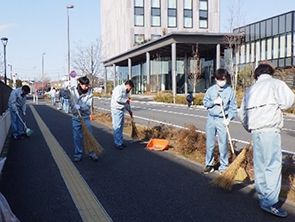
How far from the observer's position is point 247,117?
432 cm

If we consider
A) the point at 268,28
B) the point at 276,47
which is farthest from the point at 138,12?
the point at 276,47

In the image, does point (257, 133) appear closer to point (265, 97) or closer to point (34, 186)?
point (265, 97)

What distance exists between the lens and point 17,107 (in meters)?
10.4

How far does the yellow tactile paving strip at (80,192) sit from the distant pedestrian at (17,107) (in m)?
2.92

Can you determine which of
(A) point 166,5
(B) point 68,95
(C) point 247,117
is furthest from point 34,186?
(A) point 166,5

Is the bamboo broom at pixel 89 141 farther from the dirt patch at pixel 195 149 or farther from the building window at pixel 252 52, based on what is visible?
the building window at pixel 252 52

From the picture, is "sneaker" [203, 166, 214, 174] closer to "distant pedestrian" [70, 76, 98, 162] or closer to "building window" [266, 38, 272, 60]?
"distant pedestrian" [70, 76, 98, 162]

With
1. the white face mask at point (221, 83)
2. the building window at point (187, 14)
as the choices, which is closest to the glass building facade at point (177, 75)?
the building window at point (187, 14)

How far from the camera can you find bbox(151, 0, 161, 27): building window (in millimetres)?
52375

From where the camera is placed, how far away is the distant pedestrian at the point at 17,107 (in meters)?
10.1

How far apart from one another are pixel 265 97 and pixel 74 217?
9.17ft

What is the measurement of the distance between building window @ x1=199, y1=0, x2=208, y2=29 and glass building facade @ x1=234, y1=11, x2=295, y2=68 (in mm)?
17045

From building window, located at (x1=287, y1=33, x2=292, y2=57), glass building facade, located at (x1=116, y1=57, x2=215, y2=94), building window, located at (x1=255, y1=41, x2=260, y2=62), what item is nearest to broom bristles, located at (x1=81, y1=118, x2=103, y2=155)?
building window, located at (x1=287, y1=33, x2=292, y2=57)

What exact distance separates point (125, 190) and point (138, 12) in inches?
1958
